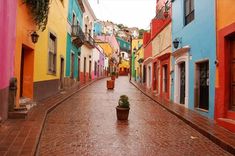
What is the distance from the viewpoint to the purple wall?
7680mm

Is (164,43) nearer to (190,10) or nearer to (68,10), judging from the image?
(190,10)

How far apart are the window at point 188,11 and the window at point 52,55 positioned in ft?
20.3

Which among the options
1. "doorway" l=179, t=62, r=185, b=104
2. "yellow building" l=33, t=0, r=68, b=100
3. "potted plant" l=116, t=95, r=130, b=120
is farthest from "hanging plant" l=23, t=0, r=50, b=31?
"doorway" l=179, t=62, r=185, b=104

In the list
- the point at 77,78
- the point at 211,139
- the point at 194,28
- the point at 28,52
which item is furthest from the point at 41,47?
the point at 77,78

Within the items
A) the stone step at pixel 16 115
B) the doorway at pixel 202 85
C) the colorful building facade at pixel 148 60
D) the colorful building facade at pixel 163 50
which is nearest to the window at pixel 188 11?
the doorway at pixel 202 85

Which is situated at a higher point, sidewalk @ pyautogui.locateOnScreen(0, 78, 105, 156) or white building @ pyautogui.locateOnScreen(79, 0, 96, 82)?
white building @ pyautogui.locateOnScreen(79, 0, 96, 82)

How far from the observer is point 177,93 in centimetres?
1472

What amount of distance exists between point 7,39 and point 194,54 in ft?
22.5

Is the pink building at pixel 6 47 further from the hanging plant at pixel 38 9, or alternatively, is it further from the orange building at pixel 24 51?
the hanging plant at pixel 38 9

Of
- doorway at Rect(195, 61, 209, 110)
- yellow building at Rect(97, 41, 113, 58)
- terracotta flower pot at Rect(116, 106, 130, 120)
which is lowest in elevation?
terracotta flower pot at Rect(116, 106, 130, 120)

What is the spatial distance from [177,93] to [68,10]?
9258mm

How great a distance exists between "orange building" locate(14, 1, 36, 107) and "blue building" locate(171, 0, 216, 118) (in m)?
5.94

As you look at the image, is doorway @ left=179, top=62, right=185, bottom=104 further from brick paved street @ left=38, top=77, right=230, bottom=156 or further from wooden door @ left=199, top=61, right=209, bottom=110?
brick paved street @ left=38, top=77, right=230, bottom=156

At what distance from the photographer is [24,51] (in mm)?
11320
